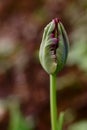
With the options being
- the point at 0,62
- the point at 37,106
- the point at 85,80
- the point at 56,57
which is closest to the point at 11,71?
the point at 0,62

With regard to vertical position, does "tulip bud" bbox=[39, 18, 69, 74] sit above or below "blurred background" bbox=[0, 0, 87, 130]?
above

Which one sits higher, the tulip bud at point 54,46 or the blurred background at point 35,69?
the tulip bud at point 54,46

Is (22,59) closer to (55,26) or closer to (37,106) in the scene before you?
(37,106)

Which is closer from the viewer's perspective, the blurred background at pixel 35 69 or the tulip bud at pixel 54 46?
the tulip bud at pixel 54 46

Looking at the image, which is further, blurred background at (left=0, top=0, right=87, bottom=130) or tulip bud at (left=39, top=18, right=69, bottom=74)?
blurred background at (left=0, top=0, right=87, bottom=130)
